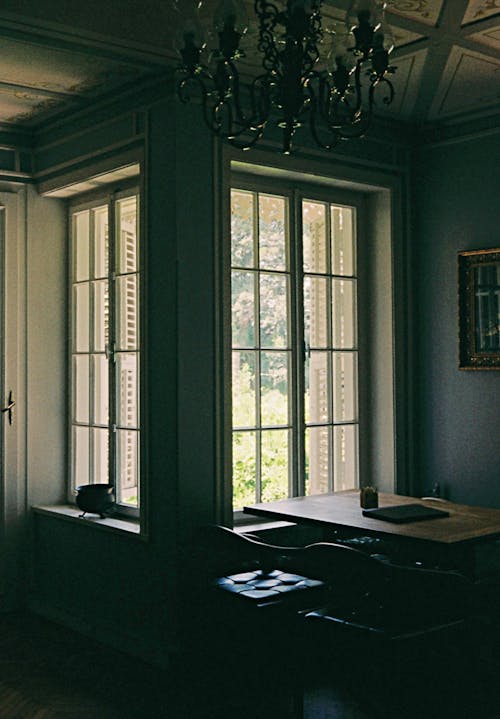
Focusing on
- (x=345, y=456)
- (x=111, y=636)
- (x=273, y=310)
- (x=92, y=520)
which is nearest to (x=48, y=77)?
(x=273, y=310)

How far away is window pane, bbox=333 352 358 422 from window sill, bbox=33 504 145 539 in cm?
148

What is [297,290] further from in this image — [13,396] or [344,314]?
[13,396]

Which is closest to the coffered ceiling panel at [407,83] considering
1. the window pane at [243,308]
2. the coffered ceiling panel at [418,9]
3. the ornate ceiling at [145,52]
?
the ornate ceiling at [145,52]

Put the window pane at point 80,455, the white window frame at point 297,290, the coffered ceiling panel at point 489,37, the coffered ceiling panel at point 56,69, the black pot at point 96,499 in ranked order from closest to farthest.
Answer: the coffered ceiling panel at point 489,37, the coffered ceiling panel at point 56,69, the white window frame at point 297,290, the black pot at point 96,499, the window pane at point 80,455

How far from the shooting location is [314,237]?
5438 millimetres

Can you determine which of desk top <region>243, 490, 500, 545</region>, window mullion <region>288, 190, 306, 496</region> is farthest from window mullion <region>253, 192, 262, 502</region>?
desk top <region>243, 490, 500, 545</region>

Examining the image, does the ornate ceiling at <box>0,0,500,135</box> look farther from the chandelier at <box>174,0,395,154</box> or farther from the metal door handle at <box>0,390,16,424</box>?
the metal door handle at <box>0,390,16,424</box>

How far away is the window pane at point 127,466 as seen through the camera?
16.8ft

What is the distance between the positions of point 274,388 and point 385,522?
4.45 feet

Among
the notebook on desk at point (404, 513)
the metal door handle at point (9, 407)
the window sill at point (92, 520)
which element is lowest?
the window sill at point (92, 520)

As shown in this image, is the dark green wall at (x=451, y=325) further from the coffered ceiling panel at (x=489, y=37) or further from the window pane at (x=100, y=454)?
the window pane at (x=100, y=454)

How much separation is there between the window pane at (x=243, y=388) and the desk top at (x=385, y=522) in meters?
0.59

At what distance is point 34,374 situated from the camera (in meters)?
5.62

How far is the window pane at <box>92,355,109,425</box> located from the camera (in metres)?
5.41
